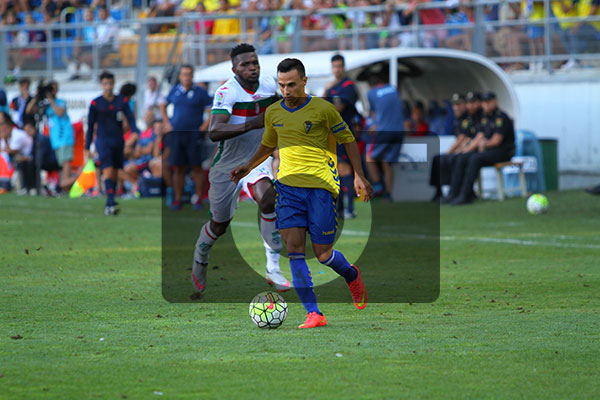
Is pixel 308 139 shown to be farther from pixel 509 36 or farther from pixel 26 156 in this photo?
pixel 26 156

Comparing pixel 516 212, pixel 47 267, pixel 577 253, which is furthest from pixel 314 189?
pixel 516 212

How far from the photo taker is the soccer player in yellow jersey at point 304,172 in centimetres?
703

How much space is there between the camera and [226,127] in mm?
8688

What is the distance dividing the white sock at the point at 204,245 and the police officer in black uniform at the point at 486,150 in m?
10.2

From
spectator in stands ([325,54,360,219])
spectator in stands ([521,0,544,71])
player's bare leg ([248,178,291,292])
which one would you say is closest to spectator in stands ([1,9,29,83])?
spectator in stands ([521,0,544,71])

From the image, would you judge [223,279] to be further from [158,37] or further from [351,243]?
[158,37]

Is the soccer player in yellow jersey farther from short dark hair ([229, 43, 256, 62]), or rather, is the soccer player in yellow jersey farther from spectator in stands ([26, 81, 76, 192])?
spectator in stands ([26, 81, 76, 192])

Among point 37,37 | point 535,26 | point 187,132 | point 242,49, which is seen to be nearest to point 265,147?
point 242,49

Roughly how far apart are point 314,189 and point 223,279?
9.24 ft

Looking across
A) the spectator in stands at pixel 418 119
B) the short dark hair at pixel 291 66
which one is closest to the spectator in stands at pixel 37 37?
the spectator in stands at pixel 418 119

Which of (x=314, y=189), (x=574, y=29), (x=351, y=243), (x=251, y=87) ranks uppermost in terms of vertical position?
(x=574, y=29)

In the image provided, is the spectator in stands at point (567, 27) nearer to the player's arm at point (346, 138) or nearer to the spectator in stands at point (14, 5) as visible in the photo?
the player's arm at point (346, 138)

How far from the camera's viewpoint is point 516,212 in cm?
1681

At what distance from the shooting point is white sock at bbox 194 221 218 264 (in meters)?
8.67
